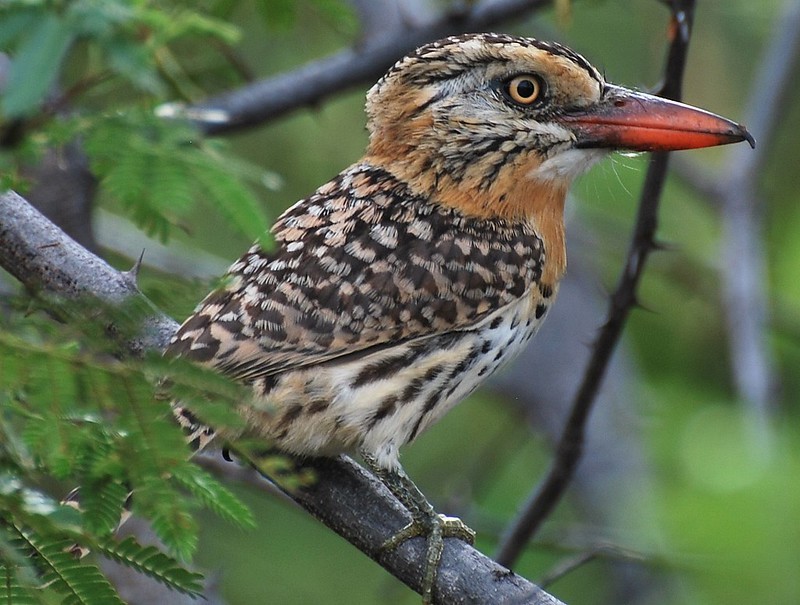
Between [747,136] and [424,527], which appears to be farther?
[747,136]

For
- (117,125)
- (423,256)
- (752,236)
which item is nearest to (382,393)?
(423,256)

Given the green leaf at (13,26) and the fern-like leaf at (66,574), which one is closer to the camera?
the green leaf at (13,26)

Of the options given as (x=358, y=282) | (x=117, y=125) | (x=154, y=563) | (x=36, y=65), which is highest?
(x=36, y=65)

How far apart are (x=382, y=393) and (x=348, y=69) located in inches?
83.9

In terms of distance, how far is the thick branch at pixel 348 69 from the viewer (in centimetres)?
525

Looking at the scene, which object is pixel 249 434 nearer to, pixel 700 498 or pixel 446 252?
pixel 446 252

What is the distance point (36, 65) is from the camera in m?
2.13

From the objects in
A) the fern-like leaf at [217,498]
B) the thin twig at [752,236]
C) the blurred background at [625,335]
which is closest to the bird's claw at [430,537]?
the fern-like leaf at [217,498]

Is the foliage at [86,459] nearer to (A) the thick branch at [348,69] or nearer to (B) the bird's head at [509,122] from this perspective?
(B) the bird's head at [509,122]

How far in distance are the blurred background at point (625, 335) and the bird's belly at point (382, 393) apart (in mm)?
1057

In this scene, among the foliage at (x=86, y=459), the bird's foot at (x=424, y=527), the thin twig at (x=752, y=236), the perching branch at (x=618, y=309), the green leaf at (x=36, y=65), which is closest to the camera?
the green leaf at (x=36, y=65)

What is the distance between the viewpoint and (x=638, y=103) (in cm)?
406

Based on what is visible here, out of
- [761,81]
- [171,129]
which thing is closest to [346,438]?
[171,129]

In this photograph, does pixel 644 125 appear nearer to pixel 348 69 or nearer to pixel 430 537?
pixel 430 537
